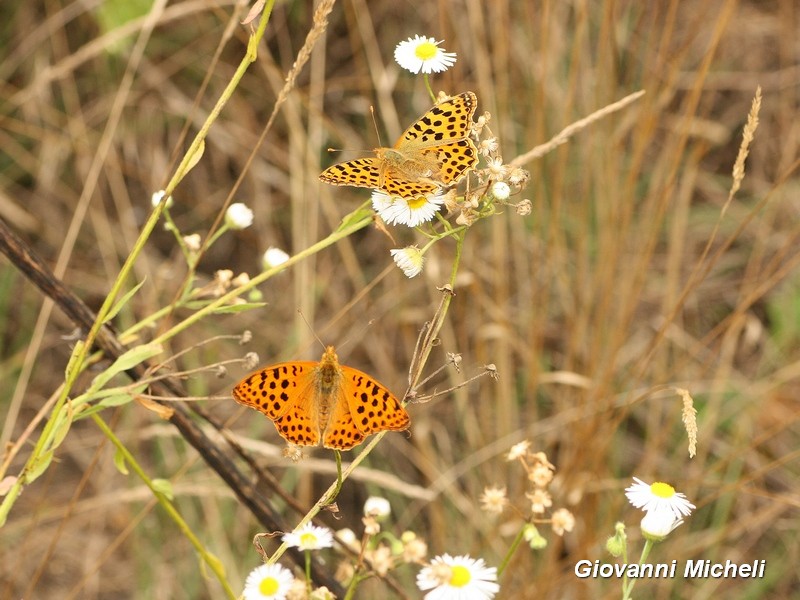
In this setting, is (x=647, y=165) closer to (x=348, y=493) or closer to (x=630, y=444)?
(x=630, y=444)

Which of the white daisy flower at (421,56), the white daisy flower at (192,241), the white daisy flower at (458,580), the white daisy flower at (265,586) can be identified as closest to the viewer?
the white daisy flower at (458,580)

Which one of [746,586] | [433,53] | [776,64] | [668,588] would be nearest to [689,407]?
[433,53]

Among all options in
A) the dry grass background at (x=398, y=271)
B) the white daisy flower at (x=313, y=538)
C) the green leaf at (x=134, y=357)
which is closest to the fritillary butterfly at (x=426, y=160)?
the green leaf at (x=134, y=357)

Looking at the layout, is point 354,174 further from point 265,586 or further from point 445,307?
point 265,586

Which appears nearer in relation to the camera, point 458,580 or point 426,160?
point 458,580

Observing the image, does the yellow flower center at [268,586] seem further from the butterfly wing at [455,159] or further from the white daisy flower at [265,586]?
the butterfly wing at [455,159]

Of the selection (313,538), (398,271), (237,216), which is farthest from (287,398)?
(398,271)

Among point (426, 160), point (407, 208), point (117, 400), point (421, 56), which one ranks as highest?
point (421, 56)
